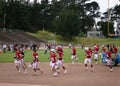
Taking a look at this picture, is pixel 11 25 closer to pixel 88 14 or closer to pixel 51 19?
pixel 51 19

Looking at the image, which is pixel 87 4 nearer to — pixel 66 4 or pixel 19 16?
pixel 66 4

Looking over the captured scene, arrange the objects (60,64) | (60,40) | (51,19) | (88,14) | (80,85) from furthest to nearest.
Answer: (88,14) → (51,19) → (60,40) → (60,64) → (80,85)

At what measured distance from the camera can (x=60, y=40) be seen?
12412 cm

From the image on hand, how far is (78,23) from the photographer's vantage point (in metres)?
125

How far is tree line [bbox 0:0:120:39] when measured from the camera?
124688 mm

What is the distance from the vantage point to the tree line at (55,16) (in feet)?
409

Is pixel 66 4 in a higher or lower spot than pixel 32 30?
higher

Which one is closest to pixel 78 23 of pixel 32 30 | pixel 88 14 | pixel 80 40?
pixel 80 40

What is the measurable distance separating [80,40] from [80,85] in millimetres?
107669

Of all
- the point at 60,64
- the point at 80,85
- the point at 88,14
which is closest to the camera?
the point at 80,85

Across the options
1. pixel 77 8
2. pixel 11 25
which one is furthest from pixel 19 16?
pixel 77 8

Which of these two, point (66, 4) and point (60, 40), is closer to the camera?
point (60, 40)

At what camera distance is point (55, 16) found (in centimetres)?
15412

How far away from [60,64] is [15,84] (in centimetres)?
700
